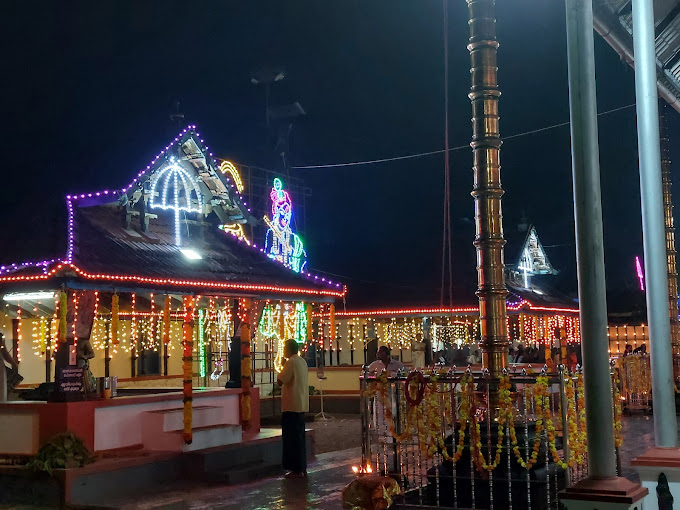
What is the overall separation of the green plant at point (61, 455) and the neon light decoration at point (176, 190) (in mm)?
4583

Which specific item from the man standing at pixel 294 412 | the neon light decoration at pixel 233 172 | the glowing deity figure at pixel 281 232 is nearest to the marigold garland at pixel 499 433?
the man standing at pixel 294 412

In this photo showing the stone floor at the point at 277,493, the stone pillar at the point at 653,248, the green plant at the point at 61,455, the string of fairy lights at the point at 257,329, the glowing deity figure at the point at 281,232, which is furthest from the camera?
the glowing deity figure at the point at 281,232

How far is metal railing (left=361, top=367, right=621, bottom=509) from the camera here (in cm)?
855

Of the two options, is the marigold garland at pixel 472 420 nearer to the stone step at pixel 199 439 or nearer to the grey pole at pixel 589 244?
the grey pole at pixel 589 244

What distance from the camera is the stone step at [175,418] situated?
12.9 m

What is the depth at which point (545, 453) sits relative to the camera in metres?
8.75

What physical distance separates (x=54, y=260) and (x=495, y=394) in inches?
256

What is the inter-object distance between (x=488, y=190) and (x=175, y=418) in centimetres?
697

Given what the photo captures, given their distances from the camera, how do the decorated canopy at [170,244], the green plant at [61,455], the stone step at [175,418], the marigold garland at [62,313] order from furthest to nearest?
1. the stone step at [175,418]
2. the decorated canopy at [170,244]
3. the marigold garland at [62,313]
4. the green plant at [61,455]

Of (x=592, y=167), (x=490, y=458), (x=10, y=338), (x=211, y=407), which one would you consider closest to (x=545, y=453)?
(x=490, y=458)

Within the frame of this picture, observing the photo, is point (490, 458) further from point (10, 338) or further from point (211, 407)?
point (10, 338)

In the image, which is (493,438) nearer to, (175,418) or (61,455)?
(61,455)

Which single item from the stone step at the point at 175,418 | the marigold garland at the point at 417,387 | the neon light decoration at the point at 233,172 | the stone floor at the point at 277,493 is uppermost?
the neon light decoration at the point at 233,172

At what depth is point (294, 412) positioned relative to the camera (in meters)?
12.3
